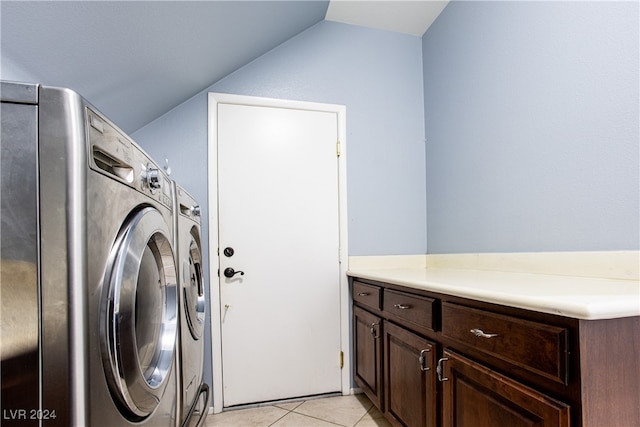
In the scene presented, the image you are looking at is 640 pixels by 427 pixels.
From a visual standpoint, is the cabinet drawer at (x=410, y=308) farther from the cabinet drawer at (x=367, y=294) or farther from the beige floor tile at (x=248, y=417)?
the beige floor tile at (x=248, y=417)

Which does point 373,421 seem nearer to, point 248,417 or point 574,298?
point 248,417

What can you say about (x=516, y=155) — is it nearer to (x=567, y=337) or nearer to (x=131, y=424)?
(x=567, y=337)

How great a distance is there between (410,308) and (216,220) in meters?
1.26

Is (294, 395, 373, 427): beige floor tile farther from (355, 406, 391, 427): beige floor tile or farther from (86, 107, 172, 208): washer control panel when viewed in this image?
(86, 107, 172, 208): washer control panel

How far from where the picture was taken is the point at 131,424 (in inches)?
25.3

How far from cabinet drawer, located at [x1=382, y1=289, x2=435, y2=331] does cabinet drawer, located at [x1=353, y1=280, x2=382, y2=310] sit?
7 centimetres

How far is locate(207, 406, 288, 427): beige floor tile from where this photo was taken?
1.74 metres

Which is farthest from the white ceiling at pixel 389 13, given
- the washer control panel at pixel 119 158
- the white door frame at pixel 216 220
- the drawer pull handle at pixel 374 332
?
the drawer pull handle at pixel 374 332

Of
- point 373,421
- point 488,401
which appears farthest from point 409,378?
point 373,421

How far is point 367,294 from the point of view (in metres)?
1.82

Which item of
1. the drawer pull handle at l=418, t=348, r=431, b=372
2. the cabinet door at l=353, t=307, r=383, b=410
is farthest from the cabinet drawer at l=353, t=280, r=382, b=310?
the drawer pull handle at l=418, t=348, r=431, b=372

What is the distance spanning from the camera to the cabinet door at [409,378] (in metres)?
1.18

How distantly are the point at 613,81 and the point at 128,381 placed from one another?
1732 mm

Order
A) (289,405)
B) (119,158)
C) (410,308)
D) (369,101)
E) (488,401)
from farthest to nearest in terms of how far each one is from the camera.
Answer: (369,101) → (289,405) → (410,308) → (488,401) → (119,158)
